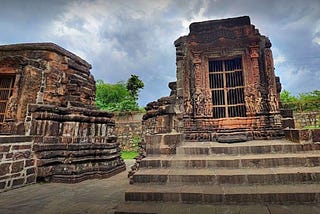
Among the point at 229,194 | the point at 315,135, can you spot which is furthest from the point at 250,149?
the point at 229,194

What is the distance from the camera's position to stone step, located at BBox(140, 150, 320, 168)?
3643 millimetres

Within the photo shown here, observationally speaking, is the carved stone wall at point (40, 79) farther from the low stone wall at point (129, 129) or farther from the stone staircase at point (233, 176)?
the low stone wall at point (129, 129)

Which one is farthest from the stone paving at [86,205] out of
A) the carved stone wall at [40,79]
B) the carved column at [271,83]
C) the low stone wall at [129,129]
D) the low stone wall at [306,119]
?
the low stone wall at [306,119]

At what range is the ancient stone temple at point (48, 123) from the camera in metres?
5.35

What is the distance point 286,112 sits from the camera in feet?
21.5

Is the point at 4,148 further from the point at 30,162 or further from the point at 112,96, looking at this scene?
the point at 112,96

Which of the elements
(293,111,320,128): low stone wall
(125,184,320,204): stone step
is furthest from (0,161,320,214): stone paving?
(293,111,320,128): low stone wall

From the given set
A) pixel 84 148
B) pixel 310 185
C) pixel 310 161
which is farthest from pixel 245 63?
pixel 84 148

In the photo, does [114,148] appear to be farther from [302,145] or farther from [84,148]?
[302,145]

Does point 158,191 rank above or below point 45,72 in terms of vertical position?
below

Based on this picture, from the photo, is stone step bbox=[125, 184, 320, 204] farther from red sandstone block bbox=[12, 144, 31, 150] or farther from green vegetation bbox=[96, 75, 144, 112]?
green vegetation bbox=[96, 75, 144, 112]

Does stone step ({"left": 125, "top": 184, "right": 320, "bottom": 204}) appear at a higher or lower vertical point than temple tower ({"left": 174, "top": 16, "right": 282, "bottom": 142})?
lower

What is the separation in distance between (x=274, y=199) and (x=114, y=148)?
5559 millimetres

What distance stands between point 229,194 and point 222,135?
3.56 meters
